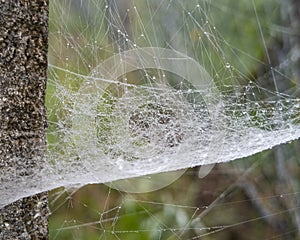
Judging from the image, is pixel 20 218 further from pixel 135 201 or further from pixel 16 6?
pixel 135 201

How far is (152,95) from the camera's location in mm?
819

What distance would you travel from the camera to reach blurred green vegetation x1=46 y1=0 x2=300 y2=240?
0.92 metres

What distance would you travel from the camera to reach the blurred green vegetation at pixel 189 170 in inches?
36.3

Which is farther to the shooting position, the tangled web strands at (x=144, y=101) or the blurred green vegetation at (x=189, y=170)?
the blurred green vegetation at (x=189, y=170)

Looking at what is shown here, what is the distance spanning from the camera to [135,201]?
1.04 m

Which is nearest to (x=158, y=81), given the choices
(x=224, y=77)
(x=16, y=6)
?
(x=224, y=77)

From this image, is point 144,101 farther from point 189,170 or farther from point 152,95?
point 189,170

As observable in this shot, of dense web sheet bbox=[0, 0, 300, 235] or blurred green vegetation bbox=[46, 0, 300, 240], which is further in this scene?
blurred green vegetation bbox=[46, 0, 300, 240]

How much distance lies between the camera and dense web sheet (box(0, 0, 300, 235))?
0.71 metres

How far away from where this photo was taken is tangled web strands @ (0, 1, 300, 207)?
0.70 m

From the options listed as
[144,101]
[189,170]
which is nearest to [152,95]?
[144,101]

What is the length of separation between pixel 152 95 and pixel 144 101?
1.1 inches

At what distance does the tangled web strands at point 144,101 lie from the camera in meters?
0.70

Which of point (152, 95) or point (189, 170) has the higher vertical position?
point (152, 95)
